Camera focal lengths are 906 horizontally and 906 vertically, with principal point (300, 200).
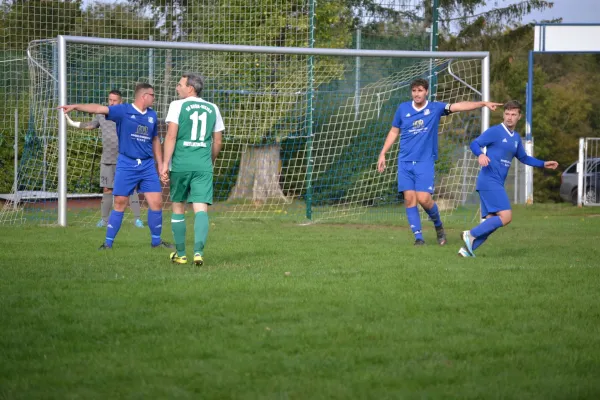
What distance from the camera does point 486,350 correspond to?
5.15 metres

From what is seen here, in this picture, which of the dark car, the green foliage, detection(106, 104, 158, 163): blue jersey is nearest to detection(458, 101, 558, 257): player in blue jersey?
detection(106, 104, 158, 163): blue jersey

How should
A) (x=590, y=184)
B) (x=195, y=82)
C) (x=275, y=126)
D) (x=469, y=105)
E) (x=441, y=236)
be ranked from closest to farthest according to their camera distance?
(x=195, y=82) < (x=469, y=105) < (x=441, y=236) < (x=275, y=126) < (x=590, y=184)

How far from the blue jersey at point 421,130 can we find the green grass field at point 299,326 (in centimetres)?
193

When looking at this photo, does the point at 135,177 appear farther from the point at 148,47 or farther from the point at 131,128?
the point at 148,47

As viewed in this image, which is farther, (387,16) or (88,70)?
(387,16)

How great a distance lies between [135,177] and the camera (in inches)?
425

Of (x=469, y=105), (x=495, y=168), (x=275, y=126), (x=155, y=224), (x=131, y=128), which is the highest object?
(x=469, y=105)

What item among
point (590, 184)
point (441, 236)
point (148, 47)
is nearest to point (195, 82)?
point (441, 236)

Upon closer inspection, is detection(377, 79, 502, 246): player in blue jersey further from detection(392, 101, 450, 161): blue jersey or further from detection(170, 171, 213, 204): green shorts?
detection(170, 171, 213, 204): green shorts

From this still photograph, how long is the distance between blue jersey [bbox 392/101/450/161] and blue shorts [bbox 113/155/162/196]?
3.22 m

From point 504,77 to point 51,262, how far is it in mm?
27790

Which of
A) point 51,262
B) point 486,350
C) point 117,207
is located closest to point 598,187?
point 117,207

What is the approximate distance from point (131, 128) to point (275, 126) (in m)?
6.62

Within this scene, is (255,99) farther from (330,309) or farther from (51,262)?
(330,309)
